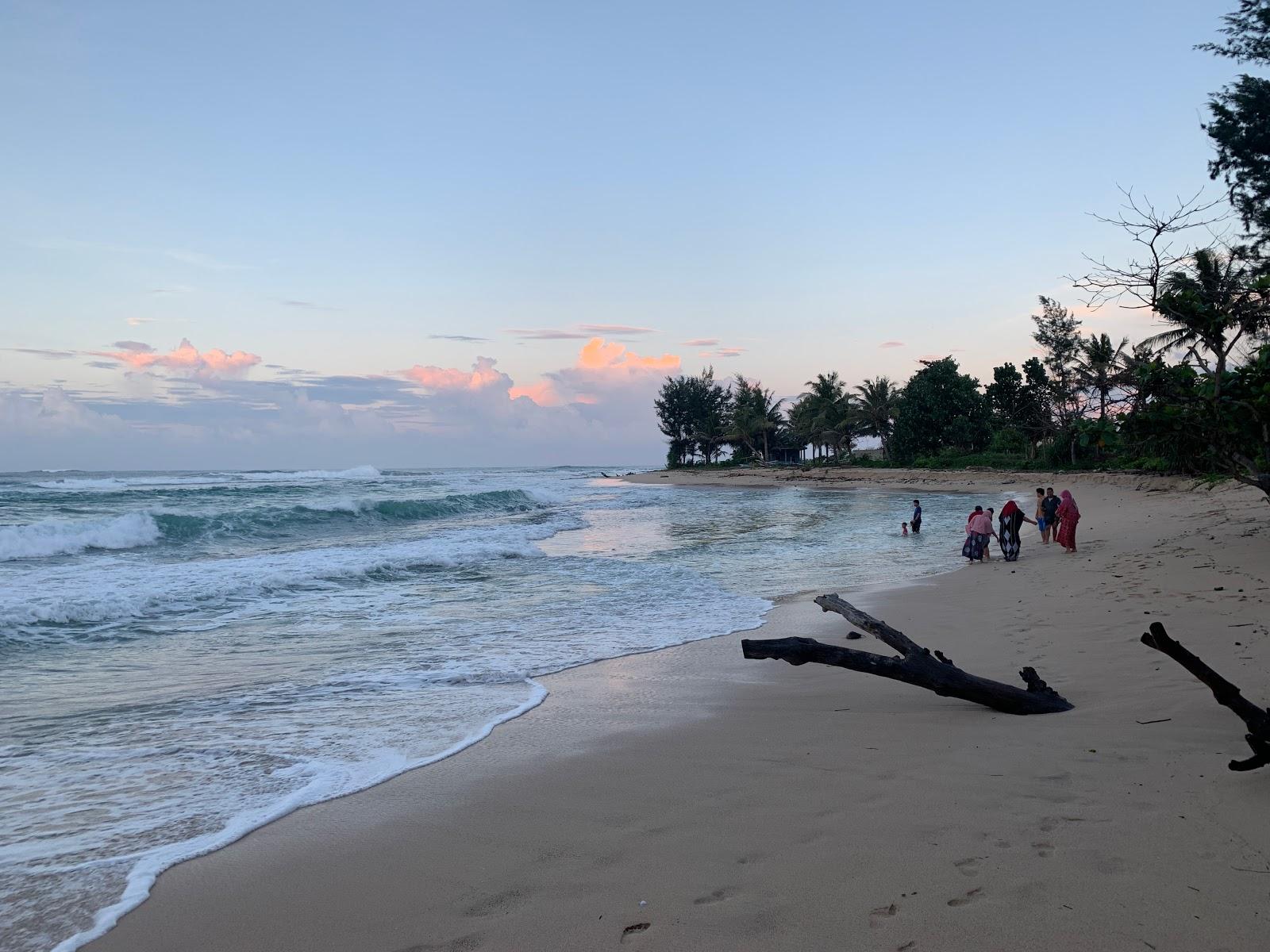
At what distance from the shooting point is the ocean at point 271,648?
4023 millimetres

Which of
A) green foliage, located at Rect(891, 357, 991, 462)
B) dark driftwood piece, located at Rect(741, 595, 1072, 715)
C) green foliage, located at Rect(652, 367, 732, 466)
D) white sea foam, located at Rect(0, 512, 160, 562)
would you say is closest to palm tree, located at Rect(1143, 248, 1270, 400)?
dark driftwood piece, located at Rect(741, 595, 1072, 715)

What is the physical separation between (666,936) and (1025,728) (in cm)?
294

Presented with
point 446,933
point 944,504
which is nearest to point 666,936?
point 446,933

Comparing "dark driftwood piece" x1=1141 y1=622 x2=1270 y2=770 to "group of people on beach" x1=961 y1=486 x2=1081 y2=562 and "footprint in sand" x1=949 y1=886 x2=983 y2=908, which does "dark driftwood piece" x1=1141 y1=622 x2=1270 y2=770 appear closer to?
"footprint in sand" x1=949 y1=886 x2=983 y2=908

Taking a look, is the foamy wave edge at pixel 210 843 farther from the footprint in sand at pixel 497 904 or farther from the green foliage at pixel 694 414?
the green foliage at pixel 694 414

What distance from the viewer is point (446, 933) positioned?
110 inches

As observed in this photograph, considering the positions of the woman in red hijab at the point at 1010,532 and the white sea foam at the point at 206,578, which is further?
the woman in red hijab at the point at 1010,532

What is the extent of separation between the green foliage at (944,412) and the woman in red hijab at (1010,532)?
4457cm

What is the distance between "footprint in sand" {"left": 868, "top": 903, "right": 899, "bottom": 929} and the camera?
8.75 feet

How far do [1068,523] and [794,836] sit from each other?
13.9m

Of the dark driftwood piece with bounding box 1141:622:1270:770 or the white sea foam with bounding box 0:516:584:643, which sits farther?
the white sea foam with bounding box 0:516:584:643

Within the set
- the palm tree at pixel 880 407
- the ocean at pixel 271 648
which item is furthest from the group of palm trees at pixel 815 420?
the ocean at pixel 271 648

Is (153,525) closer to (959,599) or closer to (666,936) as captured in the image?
(959,599)

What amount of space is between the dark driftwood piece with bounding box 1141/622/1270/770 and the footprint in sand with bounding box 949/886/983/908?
142 cm
